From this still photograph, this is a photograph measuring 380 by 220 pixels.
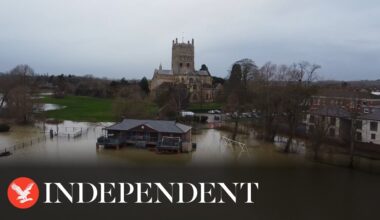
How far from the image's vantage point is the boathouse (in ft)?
85.7

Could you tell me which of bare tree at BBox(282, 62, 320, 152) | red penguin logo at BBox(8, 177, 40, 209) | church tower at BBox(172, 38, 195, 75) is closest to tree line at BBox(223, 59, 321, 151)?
bare tree at BBox(282, 62, 320, 152)

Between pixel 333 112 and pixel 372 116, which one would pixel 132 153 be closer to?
pixel 333 112

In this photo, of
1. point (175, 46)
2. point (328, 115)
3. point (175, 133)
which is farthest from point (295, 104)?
point (175, 46)

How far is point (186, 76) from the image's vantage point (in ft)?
229

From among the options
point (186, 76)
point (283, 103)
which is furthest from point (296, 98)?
point (186, 76)

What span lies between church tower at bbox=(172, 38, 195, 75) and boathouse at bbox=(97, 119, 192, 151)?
46.7 meters

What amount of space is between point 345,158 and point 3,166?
19404 millimetres

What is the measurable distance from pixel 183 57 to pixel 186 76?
648cm

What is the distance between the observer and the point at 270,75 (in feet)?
134

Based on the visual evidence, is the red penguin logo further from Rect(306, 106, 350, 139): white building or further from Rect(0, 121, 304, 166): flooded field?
Rect(306, 106, 350, 139): white building

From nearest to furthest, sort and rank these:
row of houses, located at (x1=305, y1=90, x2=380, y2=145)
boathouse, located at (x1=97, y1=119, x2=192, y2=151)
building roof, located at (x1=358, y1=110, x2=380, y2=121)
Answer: boathouse, located at (x1=97, y1=119, x2=192, y2=151)
row of houses, located at (x1=305, y1=90, x2=380, y2=145)
building roof, located at (x1=358, y1=110, x2=380, y2=121)

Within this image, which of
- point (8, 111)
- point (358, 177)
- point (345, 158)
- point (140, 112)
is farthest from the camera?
point (8, 111)

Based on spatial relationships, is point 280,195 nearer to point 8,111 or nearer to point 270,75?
point 270,75

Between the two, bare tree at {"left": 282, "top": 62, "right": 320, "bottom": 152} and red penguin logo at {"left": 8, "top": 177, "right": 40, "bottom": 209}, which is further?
bare tree at {"left": 282, "top": 62, "right": 320, "bottom": 152}
